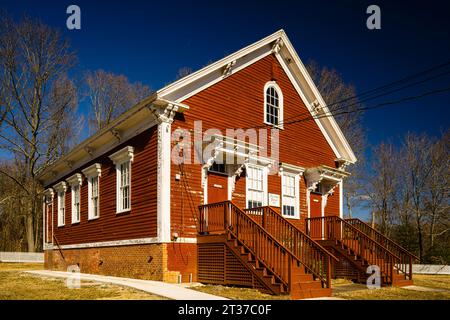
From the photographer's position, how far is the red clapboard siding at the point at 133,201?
51.3 ft

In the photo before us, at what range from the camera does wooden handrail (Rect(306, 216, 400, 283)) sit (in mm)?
16547

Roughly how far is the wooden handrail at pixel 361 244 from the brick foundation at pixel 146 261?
5.61m

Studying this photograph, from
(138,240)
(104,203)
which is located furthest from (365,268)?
(104,203)

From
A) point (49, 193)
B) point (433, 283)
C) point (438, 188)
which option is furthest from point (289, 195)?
point (438, 188)

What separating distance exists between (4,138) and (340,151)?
26.1 metres

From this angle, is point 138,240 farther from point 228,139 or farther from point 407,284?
point 407,284

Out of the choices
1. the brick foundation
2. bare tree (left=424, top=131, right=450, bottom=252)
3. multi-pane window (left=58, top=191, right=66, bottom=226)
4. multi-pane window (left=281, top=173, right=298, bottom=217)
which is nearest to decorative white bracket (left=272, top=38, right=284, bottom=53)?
multi-pane window (left=281, top=173, right=298, bottom=217)

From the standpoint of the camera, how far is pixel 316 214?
21.4 m

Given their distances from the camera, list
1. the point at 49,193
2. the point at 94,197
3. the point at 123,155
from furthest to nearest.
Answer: the point at 49,193, the point at 94,197, the point at 123,155

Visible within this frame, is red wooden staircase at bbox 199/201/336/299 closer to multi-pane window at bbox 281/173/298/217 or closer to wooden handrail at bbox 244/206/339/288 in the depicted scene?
wooden handrail at bbox 244/206/339/288

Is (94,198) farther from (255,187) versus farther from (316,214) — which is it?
(316,214)

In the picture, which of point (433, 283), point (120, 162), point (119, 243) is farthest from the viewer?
point (433, 283)

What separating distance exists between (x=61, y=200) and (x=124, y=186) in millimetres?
8973

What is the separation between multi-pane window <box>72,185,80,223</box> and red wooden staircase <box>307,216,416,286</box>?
1118 cm
